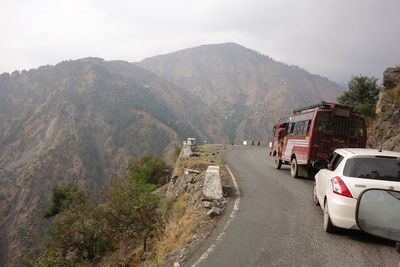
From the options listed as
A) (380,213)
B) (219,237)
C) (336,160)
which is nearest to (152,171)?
(336,160)

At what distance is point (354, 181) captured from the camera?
7242mm

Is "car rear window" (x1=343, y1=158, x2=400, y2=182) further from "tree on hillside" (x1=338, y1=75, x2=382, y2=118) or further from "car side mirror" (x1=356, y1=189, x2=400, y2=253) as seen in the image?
"tree on hillside" (x1=338, y1=75, x2=382, y2=118)

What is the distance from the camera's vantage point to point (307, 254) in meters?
6.72

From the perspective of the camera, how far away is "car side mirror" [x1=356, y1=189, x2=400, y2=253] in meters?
3.54

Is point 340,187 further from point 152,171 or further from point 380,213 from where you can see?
point 152,171

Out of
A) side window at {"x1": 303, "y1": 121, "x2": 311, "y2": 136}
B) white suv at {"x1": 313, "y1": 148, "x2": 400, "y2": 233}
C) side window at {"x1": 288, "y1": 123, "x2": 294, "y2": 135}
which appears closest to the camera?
white suv at {"x1": 313, "y1": 148, "x2": 400, "y2": 233}

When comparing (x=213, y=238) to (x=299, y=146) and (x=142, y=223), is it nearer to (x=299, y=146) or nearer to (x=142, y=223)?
(x=142, y=223)

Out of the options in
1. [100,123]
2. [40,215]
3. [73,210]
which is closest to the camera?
[73,210]

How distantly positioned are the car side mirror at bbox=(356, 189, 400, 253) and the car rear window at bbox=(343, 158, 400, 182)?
3622 millimetres

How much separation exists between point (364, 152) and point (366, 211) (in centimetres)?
454

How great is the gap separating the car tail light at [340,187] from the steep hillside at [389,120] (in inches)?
555

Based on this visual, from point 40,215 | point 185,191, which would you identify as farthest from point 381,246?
point 40,215

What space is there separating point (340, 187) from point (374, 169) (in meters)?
0.70

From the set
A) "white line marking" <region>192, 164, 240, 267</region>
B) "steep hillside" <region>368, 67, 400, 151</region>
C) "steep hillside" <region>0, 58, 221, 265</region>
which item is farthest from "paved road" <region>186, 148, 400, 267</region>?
"steep hillside" <region>0, 58, 221, 265</region>
